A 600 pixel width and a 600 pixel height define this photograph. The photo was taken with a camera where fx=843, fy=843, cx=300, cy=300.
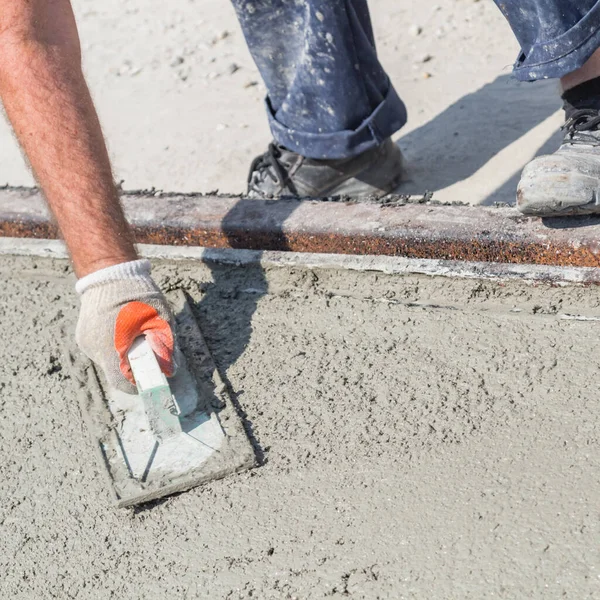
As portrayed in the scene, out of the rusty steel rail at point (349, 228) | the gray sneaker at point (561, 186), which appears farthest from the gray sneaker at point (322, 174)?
the gray sneaker at point (561, 186)

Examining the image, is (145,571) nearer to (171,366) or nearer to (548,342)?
(171,366)

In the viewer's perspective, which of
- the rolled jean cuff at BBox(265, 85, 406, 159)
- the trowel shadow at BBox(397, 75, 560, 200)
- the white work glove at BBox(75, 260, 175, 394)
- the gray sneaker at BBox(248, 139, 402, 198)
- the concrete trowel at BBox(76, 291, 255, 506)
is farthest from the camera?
the trowel shadow at BBox(397, 75, 560, 200)

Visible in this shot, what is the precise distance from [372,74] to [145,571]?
5.51ft

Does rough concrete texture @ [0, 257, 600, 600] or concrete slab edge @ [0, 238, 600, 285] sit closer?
rough concrete texture @ [0, 257, 600, 600]

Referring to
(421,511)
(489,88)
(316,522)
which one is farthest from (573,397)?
(489,88)

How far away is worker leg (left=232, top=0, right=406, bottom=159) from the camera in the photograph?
8.02 feet

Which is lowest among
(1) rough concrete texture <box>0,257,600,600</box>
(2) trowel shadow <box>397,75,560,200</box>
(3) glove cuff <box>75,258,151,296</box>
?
(2) trowel shadow <box>397,75,560,200</box>

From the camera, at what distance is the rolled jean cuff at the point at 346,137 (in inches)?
102

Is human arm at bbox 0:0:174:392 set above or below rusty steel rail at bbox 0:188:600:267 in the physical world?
above

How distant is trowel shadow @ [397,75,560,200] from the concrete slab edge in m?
0.82

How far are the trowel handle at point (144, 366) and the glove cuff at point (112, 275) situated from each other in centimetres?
15

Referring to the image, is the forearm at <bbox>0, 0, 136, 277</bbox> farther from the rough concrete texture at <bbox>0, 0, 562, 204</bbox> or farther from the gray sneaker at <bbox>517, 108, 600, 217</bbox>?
the rough concrete texture at <bbox>0, 0, 562, 204</bbox>

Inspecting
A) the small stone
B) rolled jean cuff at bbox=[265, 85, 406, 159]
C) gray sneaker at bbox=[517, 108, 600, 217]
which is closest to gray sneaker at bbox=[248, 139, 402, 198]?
rolled jean cuff at bbox=[265, 85, 406, 159]

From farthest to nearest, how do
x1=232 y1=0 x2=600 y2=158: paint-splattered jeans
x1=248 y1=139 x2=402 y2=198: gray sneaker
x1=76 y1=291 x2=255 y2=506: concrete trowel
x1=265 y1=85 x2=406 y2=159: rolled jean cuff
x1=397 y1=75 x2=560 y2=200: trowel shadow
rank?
x1=397 y1=75 x2=560 y2=200: trowel shadow < x1=248 y1=139 x2=402 y2=198: gray sneaker < x1=265 y1=85 x2=406 y2=159: rolled jean cuff < x1=232 y1=0 x2=600 y2=158: paint-splattered jeans < x1=76 y1=291 x2=255 y2=506: concrete trowel
